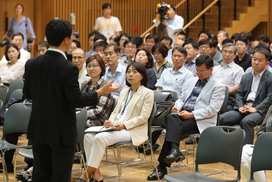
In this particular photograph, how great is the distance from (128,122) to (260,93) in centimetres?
166

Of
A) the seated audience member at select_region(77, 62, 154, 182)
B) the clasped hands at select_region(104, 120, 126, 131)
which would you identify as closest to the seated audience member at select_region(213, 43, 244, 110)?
the seated audience member at select_region(77, 62, 154, 182)

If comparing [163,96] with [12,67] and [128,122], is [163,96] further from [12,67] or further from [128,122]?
[12,67]

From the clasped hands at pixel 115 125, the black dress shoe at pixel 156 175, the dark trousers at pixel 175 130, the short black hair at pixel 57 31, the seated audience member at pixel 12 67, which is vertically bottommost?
the black dress shoe at pixel 156 175

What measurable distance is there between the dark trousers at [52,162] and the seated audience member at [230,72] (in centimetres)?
355

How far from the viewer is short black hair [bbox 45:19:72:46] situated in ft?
10.2

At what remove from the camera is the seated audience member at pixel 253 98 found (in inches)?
Answer: 212

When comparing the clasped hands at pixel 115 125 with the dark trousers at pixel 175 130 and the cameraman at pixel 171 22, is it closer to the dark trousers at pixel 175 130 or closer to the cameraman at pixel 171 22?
the dark trousers at pixel 175 130

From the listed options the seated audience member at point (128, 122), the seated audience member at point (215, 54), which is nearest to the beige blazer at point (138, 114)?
the seated audience member at point (128, 122)

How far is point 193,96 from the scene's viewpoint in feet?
17.6

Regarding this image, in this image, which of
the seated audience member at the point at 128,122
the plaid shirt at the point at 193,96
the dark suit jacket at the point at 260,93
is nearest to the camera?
the seated audience member at the point at 128,122

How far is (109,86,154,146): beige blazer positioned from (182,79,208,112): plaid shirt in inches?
22.4

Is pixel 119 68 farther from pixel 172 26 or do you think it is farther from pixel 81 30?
pixel 81 30

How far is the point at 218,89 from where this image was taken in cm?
516

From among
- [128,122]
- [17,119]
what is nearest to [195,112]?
[128,122]
